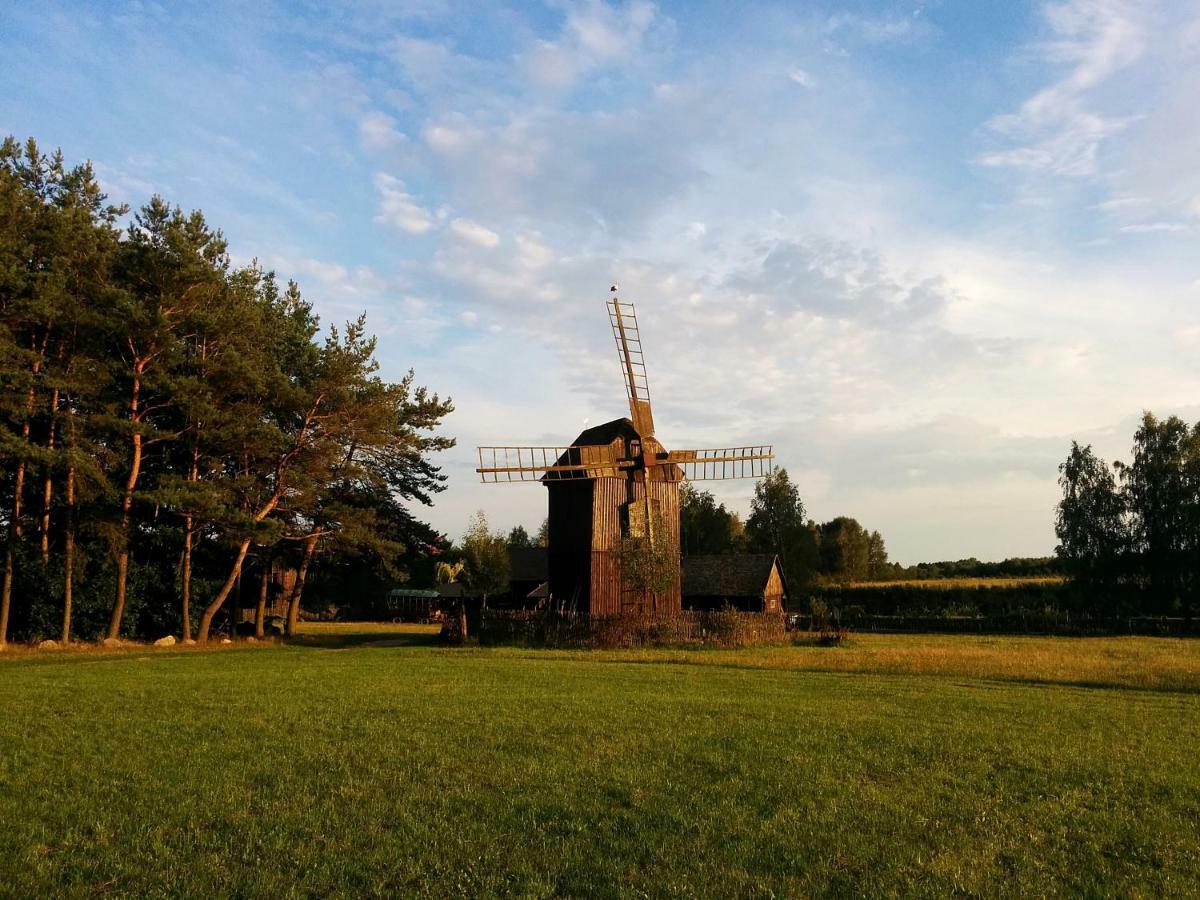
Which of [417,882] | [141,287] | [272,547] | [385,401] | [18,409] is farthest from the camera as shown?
[272,547]

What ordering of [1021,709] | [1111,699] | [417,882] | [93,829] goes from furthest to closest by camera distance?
[1111,699], [1021,709], [93,829], [417,882]

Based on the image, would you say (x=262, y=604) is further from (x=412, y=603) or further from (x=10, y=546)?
(x=412, y=603)

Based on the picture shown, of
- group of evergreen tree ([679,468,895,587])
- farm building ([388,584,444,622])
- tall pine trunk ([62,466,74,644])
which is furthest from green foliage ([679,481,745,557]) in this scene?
tall pine trunk ([62,466,74,644])

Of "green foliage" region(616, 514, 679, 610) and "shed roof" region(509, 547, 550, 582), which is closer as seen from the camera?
"green foliage" region(616, 514, 679, 610)

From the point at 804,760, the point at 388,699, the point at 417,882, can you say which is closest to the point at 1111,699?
the point at 804,760

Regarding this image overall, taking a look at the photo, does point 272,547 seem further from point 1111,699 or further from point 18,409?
point 1111,699

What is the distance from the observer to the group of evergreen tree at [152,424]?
29109mm

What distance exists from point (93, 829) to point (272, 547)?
115ft

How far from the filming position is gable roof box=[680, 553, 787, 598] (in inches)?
1951

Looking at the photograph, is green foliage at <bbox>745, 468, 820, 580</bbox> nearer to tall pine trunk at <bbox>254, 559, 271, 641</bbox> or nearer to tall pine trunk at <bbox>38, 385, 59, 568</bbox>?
tall pine trunk at <bbox>254, 559, 271, 641</bbox>

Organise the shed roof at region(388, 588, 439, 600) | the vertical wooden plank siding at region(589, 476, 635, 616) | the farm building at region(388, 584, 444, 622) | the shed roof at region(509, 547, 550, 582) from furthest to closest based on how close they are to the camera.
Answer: the shed roof at region(388, 588, 439, 600), the farm building at region(388, 584, 444, 622), the shed roof at region(509, 547, 550, 582), the vertical wooden plank siding at region(589, 476, 635, 616)

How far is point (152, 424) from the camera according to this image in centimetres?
3166

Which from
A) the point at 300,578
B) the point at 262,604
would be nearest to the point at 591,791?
the point at 300,578

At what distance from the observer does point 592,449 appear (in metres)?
36.7
